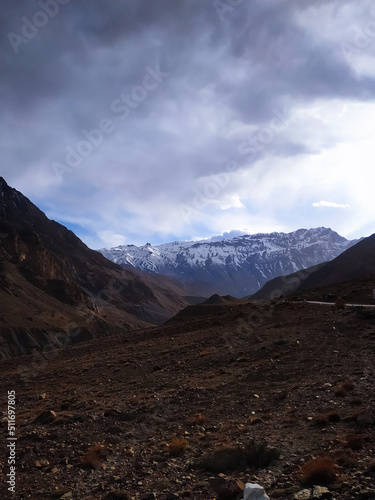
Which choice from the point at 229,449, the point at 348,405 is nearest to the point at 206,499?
the point at 229,449

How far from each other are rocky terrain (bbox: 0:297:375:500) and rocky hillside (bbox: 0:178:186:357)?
2502 inches

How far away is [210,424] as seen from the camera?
11234 millimetres

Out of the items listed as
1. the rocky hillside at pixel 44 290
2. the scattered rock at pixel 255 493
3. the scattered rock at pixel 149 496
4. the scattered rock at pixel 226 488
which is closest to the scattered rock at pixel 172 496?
the scattered rock at pixel 149 496

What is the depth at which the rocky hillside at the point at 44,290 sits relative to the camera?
8200 cm

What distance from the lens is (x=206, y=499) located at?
7.04m

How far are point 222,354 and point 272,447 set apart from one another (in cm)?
1290

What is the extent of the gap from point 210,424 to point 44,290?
110479mm

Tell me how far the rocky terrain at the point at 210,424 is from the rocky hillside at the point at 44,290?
Answer: 208ft

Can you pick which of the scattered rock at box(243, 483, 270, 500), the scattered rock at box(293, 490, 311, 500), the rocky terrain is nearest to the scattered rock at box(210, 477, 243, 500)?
the rocky terrain

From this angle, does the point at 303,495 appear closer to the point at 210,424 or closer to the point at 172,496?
the point at 172,496

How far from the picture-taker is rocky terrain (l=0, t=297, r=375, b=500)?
24.7 ft

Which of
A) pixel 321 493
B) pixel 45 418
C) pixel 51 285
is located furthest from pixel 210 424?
pixel 51 285

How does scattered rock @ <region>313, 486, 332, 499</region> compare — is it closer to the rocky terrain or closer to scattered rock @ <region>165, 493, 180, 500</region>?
the rocky terrain

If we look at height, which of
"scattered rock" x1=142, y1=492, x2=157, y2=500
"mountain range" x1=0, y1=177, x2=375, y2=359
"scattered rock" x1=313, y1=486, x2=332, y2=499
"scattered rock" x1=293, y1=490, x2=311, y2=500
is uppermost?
"mountain range" x1=0, y1=177, x2=375, y2=359
